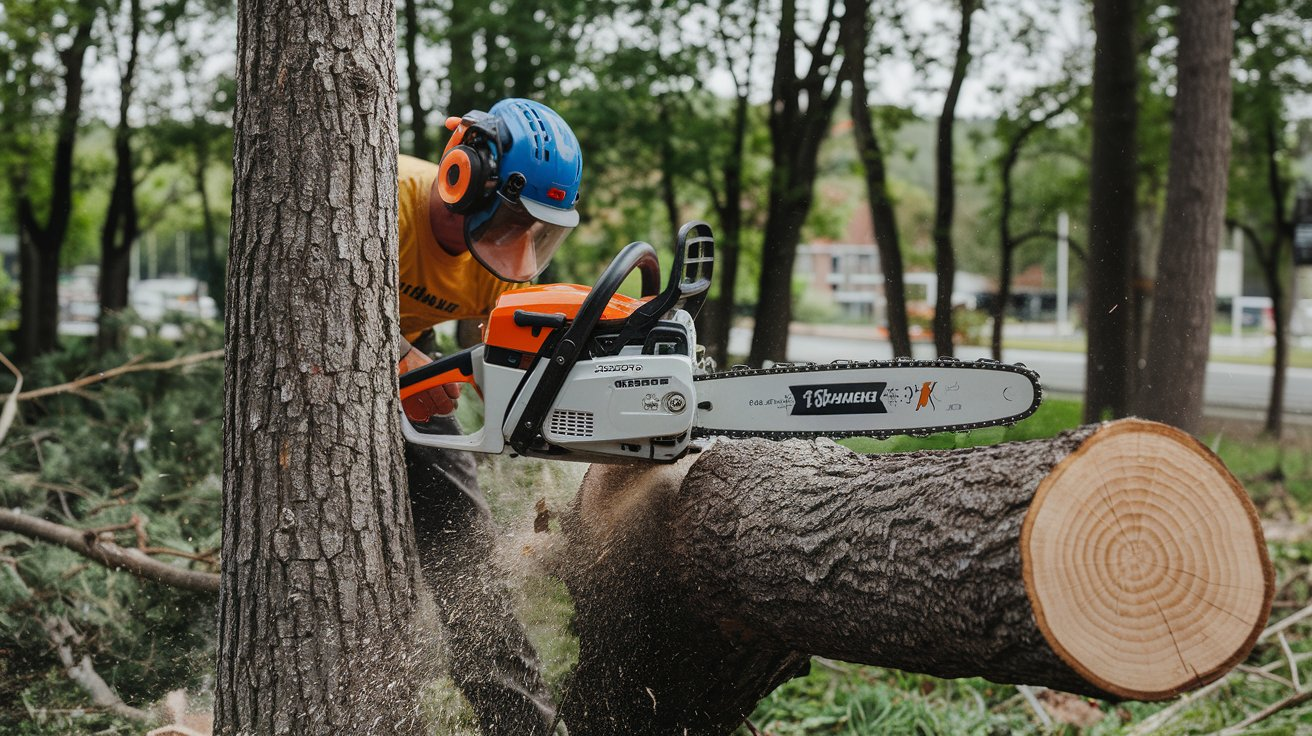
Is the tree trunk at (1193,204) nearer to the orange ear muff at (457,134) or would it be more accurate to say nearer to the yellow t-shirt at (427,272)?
the yellow t-shirt at (427,272)

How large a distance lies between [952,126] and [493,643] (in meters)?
6.07

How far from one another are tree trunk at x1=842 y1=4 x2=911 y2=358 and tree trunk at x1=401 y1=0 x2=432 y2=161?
3.55 metres

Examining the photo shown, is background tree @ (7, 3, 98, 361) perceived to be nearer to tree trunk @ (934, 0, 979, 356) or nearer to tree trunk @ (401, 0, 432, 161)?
tree trunk @ (401, 0, 432, 161)

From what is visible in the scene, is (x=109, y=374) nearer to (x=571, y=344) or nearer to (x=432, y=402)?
(x=432, y=402)

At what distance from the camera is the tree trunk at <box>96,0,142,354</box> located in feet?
34.9

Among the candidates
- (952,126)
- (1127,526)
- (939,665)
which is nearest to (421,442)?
(939,665)

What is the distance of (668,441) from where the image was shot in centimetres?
211

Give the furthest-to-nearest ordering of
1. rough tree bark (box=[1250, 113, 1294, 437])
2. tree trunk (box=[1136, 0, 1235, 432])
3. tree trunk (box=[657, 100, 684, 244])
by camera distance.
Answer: rough tree bark (box=[1250, 113, 1294, 437]), tree trunk (box=[657, 100, 684, 244]), tree trunk (box=[1136, 0, 1235, 432])

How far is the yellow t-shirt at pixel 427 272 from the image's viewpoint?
104 inches

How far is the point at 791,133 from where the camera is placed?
26.0 feet

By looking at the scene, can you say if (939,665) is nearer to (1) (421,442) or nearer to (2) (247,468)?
(1) (421,442)

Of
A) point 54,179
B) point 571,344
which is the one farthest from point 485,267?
point 54,179

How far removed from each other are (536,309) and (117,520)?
8.35 feet

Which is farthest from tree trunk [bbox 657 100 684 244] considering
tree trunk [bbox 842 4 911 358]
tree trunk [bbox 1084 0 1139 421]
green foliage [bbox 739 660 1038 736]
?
green foliage [bbox 739 660 1038 736]
